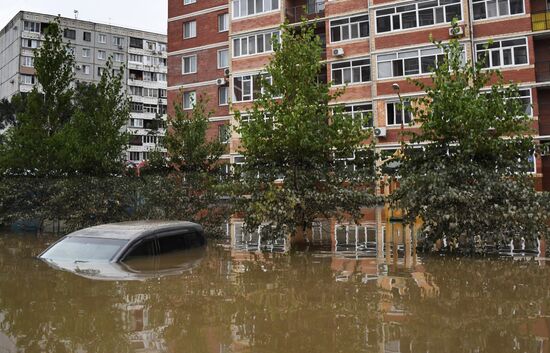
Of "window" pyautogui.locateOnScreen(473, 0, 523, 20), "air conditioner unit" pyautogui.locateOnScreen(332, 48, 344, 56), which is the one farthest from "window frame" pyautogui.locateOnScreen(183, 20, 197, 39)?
"window" pyautogui.locateOnScreen(473, 0, 523, 20)

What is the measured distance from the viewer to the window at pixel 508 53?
23.5 meters

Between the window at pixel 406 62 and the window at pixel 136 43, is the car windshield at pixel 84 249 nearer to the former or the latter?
the window at pixel 406 62

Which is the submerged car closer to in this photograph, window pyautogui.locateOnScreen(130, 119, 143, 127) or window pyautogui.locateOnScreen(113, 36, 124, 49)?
window pyautogui.locateOnScreen(130, 119, 143, 127)

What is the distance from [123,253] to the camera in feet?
30.3

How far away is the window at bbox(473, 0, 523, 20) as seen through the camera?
2366 centimetres

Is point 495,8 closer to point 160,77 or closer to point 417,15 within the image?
point 417,15

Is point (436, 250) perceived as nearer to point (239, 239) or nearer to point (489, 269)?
point (489, 269)

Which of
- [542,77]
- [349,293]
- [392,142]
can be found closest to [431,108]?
[349,293]

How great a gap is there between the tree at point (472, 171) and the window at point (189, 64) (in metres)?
25.5

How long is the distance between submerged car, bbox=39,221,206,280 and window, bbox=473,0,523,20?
66.5 feet

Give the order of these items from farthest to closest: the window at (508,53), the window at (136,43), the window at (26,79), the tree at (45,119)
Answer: the window at (136,43), the window at (26,79), the window at (508,53), the tree at (45,119)

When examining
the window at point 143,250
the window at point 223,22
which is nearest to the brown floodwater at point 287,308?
the window at point 143,250

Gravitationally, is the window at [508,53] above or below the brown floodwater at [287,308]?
above

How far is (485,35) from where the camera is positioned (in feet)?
79.0
